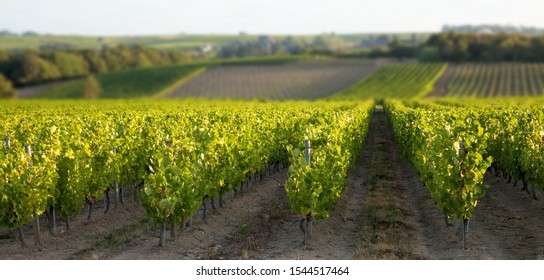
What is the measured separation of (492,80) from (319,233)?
86.5 metres

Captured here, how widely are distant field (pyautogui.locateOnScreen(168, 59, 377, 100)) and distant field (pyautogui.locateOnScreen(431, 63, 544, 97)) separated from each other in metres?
15.8

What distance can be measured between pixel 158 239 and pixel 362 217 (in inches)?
203

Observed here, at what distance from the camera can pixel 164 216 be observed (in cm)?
1198

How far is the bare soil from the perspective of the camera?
1170 cm

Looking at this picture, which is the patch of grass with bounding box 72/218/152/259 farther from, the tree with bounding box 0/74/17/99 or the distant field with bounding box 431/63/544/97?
the tree with bounding box 0/74/17/99

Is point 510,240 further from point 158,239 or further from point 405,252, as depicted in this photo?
point 158,239

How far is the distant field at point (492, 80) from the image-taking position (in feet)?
268

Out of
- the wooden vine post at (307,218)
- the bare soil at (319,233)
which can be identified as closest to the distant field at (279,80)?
the bare soil at (319,233)

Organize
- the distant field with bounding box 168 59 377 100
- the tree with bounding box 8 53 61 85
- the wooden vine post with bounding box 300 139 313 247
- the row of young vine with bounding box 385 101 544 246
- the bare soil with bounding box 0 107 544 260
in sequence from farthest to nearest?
1. the tree with bounding box 8 53 61 85
2. the distant field with bounding box 168 59 377 100
3. the wooden vine post with bounding box 300 139 313 247
4. the row of young vine with bounding box 385 101 544 246
5. the bare soil with bounding box 0 107 544 260

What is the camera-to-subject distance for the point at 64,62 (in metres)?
114

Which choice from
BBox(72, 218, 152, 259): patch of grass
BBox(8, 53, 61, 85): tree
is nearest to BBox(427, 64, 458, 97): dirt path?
BBox(8, 53, 61, 85): tree

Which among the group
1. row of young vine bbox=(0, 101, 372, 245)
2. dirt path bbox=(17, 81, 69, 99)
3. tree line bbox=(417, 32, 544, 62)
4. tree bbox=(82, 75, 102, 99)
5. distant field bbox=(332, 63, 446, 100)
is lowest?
dirt path bbox=(17, 81, 69, 99)

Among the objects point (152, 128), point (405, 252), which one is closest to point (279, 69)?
point (152, 128)

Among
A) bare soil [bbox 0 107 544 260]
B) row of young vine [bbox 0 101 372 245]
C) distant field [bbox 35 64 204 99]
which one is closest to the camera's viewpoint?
bare soil [bbox 0 107 544 260]
